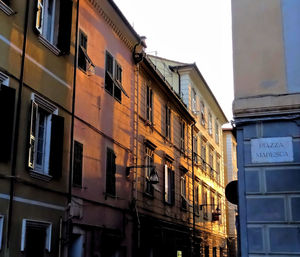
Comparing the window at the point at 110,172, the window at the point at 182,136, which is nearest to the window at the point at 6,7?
the window at the point at 110,172

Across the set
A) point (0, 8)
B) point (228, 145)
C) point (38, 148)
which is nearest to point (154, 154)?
point (38, 148)

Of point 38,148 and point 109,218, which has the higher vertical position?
point 38,148

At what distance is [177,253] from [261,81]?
54.3ft

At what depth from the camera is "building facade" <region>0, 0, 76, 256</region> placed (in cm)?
1072

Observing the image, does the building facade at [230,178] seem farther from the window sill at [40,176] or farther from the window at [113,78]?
the window sill at [40,176]

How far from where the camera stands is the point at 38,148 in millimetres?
12336

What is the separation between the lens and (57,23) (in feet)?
44.7

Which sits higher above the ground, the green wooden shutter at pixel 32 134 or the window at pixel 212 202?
the window at pixel 212 202

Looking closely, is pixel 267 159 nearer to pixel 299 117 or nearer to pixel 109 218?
pixel 299 117

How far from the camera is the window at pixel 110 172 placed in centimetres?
1639

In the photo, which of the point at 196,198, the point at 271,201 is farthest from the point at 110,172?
the point at 196,198

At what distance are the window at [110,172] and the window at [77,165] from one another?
207 cm

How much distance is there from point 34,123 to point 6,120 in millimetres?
1506

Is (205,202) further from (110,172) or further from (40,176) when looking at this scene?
(40,176)
